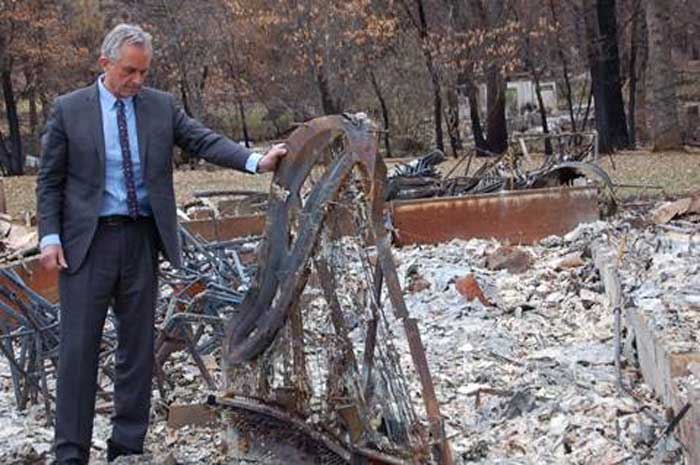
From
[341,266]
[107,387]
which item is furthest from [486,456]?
[107,387]

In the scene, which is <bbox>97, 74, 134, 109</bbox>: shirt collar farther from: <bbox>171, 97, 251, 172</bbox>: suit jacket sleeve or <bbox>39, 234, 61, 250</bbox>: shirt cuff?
<bbox>39, 234, 61, 250</bbox>: shirt cuff

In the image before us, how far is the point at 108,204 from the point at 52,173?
0.80ft

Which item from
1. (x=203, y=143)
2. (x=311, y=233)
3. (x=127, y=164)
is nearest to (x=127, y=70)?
(x=127, y=164)

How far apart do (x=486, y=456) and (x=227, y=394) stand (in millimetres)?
1156

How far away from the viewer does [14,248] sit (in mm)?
9789

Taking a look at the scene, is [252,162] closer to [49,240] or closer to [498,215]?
[49,240]

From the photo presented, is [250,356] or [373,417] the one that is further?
[250,356]

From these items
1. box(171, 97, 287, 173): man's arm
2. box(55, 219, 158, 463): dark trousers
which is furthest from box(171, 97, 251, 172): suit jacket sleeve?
box(55, 219, 158, 463): dark trousers

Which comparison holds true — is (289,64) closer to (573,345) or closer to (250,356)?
(573,345)

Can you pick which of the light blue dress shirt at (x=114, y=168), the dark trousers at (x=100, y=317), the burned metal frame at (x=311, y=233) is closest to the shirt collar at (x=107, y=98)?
the light blue dress shirt at (x=114, y=168)

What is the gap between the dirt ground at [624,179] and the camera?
15211mm

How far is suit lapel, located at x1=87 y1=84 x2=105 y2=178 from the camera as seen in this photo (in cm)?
428

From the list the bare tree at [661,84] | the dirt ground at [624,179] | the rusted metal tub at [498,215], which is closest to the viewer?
the rusted metal tub at [498,215]

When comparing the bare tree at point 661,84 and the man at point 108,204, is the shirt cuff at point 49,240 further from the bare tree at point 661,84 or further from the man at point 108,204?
the bare tree at point 661,84
